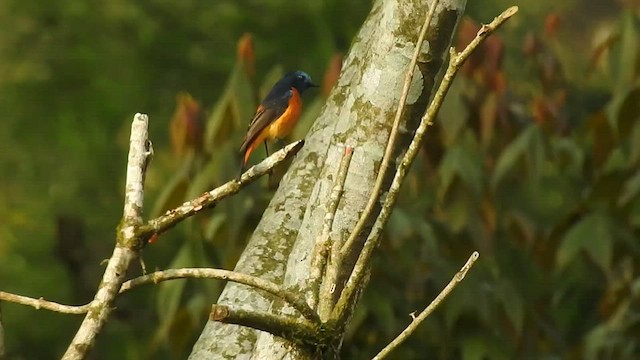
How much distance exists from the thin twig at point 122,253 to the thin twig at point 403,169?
22 cm

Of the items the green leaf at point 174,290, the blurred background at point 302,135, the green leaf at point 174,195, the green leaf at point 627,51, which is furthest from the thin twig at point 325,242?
the green leaf at point 627,51

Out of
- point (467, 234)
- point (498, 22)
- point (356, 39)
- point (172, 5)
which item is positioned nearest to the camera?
point (498, 22)

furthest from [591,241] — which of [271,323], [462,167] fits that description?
[271,323]

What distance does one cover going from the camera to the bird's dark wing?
2326 mm

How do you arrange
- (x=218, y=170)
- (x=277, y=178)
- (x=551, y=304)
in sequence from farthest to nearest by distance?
(x=551, y=304) < (x=218, y=170) < (x=277, y=178)

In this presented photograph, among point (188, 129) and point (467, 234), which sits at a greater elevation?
point (188, 129)

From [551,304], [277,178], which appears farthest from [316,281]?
[551,304]

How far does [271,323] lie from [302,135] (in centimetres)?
150

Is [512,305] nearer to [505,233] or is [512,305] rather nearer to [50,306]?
[505,233]

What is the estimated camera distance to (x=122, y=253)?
1.11 m

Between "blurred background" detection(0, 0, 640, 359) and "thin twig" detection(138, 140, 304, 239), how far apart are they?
2.26ft

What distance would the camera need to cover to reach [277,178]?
2277 millimetres

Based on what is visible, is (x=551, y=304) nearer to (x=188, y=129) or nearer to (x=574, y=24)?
(x=188, y=129)

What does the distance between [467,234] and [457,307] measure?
36 centimetres
